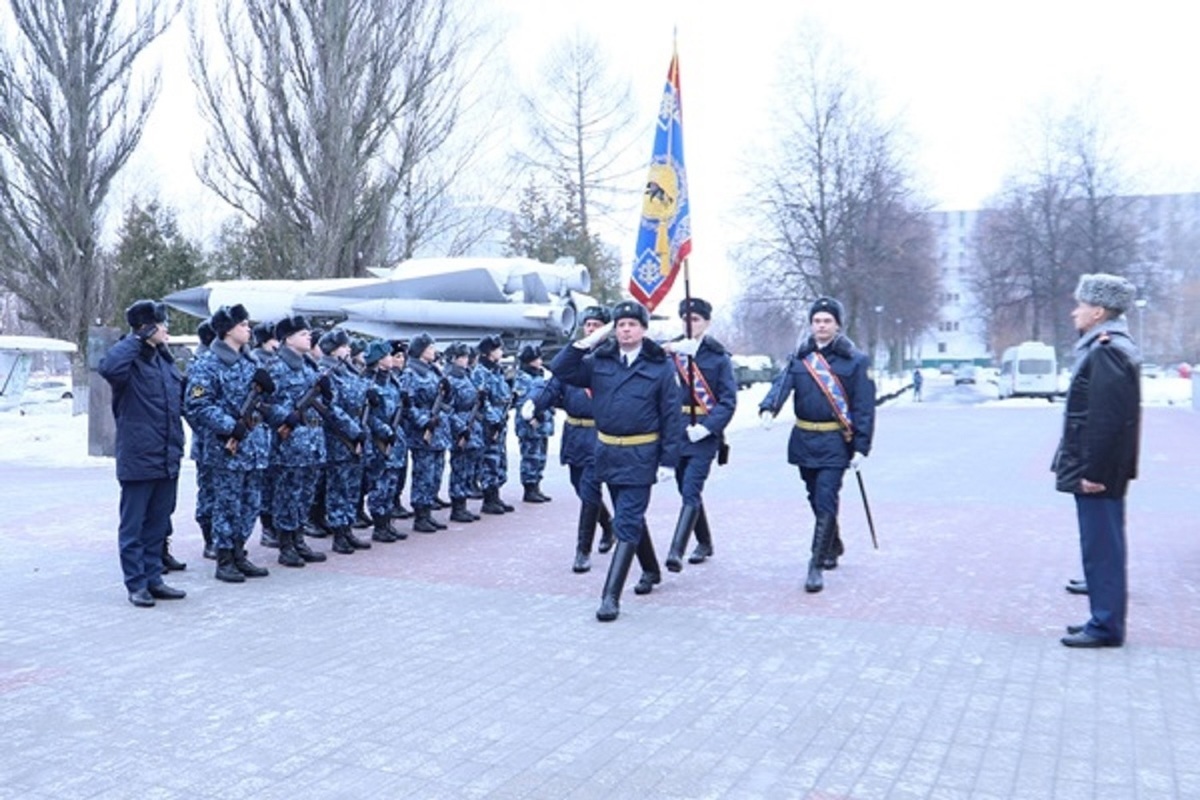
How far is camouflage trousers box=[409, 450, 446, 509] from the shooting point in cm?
960

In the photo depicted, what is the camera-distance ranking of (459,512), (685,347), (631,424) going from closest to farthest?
(631,424)
(685,347)
(459,512)

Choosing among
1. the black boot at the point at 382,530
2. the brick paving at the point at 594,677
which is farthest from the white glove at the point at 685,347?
the black boot at the point at 382,530

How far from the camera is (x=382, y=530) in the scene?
9188mm

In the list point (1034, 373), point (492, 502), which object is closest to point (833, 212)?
point (1034, 373)

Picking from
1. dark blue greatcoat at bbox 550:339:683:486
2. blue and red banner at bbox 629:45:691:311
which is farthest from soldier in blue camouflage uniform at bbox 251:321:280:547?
blue and red banner at bbox 629:45:691:311

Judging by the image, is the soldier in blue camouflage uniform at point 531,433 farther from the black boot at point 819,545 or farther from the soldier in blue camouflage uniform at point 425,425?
the black boot at point 819,545

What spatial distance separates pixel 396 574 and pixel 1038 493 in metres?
7.78

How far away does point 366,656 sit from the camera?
219 inches

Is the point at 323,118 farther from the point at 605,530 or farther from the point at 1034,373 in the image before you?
the point at 1034,373

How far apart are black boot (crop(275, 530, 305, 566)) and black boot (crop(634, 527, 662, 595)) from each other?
8.64 ft

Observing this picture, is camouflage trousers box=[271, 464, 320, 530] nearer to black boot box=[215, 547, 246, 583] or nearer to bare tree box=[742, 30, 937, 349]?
black boot box=[215, 547, 246, 583]

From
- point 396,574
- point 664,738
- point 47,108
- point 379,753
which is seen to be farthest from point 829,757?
point 47,108

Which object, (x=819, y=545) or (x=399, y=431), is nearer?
→ (x=819, y=545)

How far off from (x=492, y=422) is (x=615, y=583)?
4.43 metres
